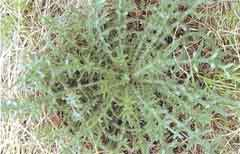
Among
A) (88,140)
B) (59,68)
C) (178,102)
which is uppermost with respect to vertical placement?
(59,68)

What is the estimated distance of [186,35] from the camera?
1526 mm

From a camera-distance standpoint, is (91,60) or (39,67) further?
(91,60)

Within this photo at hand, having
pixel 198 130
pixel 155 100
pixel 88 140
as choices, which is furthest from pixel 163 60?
pixel 88 140

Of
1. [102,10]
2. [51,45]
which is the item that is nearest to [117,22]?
[102,10]

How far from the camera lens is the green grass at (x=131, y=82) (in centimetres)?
143

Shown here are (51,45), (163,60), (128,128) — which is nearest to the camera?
Result: (163,60)

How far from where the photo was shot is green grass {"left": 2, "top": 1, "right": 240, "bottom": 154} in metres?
1.43

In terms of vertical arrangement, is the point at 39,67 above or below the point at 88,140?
above

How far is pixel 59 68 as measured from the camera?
1.42 meters

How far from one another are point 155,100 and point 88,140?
0.87 ft

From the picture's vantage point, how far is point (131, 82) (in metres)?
1.53

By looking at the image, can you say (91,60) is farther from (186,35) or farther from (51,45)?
(186,35)

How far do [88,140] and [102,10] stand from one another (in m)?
0.42

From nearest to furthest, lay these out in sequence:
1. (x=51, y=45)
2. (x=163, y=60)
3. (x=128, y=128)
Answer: (x=163, y=60)
(x=51, y=45)
(x=128, y=128)
